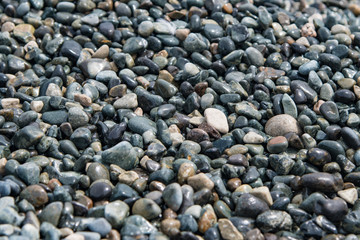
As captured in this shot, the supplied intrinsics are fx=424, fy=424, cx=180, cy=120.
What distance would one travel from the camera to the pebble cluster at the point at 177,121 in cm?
228

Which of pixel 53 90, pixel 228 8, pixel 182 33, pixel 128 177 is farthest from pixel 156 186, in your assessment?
pixel 228 8

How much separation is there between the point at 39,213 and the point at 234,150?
47.9 inches

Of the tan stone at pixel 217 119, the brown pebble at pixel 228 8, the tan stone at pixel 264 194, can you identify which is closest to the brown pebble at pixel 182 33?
the brown pebble at pixel 228 8

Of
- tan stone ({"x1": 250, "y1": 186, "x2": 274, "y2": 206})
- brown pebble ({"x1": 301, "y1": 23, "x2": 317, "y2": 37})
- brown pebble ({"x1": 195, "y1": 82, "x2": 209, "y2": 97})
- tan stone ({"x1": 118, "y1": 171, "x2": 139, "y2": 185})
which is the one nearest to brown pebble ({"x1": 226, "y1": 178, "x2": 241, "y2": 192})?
tan stone ({"x1": 250, "y1": 186, "x2": 274, "y2": 206})

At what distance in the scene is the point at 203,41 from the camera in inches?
136

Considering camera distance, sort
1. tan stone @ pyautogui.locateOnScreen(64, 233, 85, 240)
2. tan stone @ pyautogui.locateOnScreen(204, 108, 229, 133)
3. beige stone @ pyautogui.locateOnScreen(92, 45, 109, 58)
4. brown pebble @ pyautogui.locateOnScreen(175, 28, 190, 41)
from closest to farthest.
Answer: tan stone @ pyautogui.locateOnScreen(64, 233, 85, 240) < tan stone @ pyautogui.locateOnScreen(204, 108, 229, 133) < beige stone @ pyautogui.locateOnScreen(92, 45, 109, 58) < brown pebble @ pyautogui.locateOnScreen(175, 28, 190, 41)

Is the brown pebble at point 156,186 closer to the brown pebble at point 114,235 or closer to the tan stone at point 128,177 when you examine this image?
the tan stone at point 128,177

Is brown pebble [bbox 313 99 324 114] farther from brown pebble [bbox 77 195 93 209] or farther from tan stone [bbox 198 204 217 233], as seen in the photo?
brown pebble [bbox 77 195 93 209]

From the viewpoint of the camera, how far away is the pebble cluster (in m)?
2.28

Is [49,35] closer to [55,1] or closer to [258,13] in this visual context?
[55,1]

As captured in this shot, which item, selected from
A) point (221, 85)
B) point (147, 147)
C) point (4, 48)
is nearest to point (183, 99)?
point (221, 85)

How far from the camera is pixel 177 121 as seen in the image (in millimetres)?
2918

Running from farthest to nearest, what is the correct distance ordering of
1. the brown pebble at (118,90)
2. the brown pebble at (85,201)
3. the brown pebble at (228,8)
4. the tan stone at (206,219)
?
the brown pebble at (228,8)
the brown pebble at (118,90)
the brown pebble at (85,201)
the tan stone at (206,219)

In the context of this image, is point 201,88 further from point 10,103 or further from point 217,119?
point 10,103
